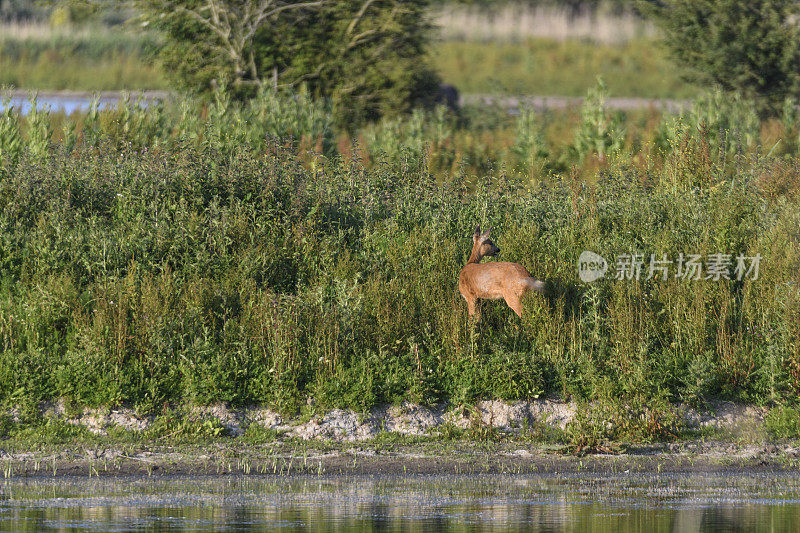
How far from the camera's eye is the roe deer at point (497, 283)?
1086cm

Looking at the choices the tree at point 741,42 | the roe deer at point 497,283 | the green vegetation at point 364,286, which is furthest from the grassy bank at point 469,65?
the roe deer at point 497,283

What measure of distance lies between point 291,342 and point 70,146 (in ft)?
23.7

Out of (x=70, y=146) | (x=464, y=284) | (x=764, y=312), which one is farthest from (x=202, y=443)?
(x=70, y=146)

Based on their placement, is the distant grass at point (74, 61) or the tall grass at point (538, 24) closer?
the distant grass at point (74, 61)

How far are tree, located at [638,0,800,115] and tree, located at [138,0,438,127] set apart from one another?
5.60m

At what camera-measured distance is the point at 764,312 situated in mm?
11477

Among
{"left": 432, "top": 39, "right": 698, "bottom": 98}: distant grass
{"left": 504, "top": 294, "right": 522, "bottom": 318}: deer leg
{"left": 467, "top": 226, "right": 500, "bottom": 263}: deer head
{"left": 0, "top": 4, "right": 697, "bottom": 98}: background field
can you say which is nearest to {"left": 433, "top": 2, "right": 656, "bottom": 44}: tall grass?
{"left": 0, "top": 4, "right": 697, "bottom": 98}: background field

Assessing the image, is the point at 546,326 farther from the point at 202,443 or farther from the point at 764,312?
the point at 202,443

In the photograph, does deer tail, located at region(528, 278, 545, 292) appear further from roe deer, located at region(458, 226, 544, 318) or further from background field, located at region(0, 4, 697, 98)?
background field, located at region(0, 4, 697, 98)

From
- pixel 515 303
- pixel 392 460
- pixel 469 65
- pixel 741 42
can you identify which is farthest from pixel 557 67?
pixel 392 460

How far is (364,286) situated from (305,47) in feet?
44.1

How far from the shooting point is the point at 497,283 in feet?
35.9

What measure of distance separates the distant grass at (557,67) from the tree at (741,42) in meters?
15.6

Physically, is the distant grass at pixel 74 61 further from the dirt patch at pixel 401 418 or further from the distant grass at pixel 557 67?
the dirt patch at pixel 401 418
